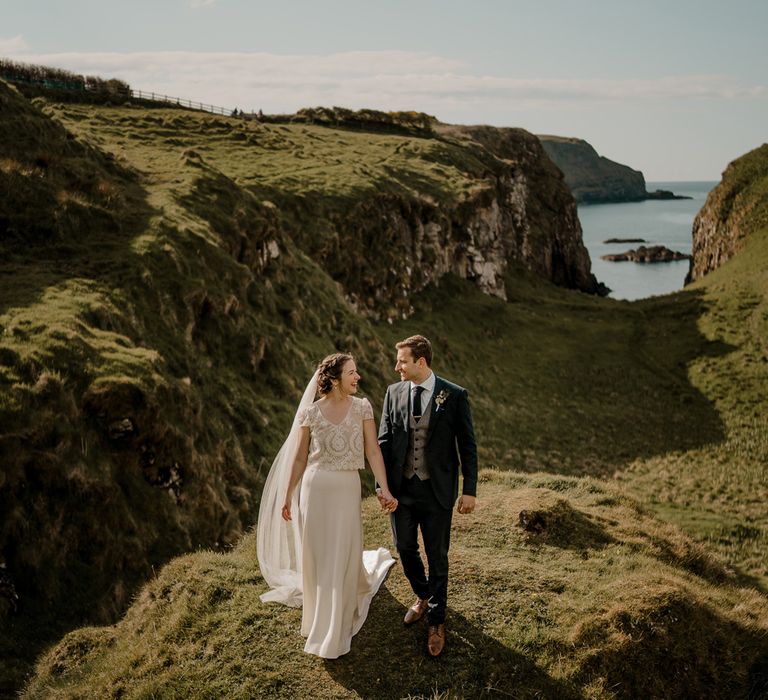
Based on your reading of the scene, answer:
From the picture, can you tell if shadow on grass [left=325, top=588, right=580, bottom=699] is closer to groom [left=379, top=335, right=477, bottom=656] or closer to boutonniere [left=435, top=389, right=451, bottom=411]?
groom [left=379, top=335, right=477, bottom=656]

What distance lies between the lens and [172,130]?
185ft

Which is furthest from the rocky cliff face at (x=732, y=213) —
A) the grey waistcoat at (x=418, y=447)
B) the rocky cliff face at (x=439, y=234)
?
the grey waistcoat at (x=418, y=447)

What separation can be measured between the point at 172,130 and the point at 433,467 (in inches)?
2160

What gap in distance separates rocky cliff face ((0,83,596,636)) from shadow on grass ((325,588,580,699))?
5815mm

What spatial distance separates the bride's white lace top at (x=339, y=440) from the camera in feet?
29.4

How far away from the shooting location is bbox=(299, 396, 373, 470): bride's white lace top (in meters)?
8.96

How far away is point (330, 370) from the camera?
8859mm

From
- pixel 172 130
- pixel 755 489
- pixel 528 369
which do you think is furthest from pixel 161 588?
pixel 172 130

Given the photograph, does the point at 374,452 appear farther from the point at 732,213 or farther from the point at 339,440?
the point at 732,213

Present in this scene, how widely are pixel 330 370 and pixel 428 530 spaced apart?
99.2 inches

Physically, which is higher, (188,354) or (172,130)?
(172,130)

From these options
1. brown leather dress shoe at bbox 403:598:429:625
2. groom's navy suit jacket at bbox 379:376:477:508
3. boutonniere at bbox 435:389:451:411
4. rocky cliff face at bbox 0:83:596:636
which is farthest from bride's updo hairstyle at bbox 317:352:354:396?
rocky cliff face at bbox 0:83:596:636

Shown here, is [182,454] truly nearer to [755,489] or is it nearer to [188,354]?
[188,354]

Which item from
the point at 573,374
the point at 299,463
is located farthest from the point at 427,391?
the point at 573,374
